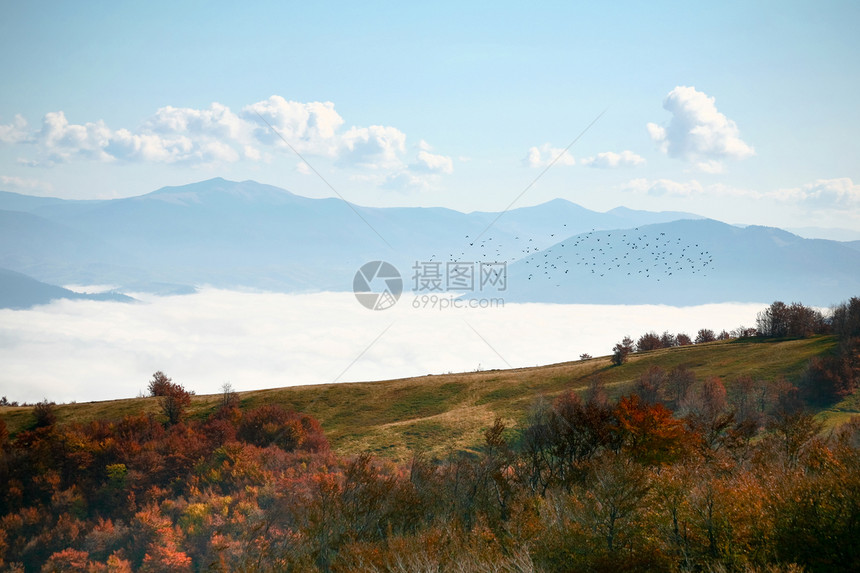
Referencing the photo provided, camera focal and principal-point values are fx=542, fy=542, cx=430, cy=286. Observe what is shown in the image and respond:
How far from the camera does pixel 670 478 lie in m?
26.5

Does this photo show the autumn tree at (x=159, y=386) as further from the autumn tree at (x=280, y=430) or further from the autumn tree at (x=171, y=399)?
the autumn tree at (x=280, y=430)

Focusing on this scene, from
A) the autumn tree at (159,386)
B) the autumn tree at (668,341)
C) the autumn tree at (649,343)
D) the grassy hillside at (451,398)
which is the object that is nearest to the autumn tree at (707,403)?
the grassy hillside at (451,398)

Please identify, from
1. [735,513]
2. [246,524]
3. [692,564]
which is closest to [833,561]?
[735,513]

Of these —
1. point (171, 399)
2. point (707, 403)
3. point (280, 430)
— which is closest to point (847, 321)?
point (707, 403)

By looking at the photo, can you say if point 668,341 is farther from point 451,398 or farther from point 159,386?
point 159,386

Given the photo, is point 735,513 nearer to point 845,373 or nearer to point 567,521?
point 567,521

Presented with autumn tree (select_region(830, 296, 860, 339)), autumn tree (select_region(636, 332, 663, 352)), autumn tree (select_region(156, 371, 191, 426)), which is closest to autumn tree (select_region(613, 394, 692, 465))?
autumn tree (select_region(156, 371, 191, 426))

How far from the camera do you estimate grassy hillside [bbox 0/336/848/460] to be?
221ft

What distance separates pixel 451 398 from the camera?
288 feet

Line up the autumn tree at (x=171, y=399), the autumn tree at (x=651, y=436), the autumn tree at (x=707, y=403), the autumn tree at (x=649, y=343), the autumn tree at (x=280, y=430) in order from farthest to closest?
the autumn tree at (x=649, y=343), the autumn tree at (x=171, y=399), the autumn tree at (x=280, y=430), the autumn tree at (x=707, y=403), the autumn tree at (x=651, y=436)

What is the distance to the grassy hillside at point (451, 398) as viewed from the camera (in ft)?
221

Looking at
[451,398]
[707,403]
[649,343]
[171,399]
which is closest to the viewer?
[707,403]

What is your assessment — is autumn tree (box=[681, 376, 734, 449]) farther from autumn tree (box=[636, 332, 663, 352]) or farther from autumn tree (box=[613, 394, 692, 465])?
autumn tree (box=[636, 332, 663, 352])

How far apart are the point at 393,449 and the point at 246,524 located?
78.0 feet
